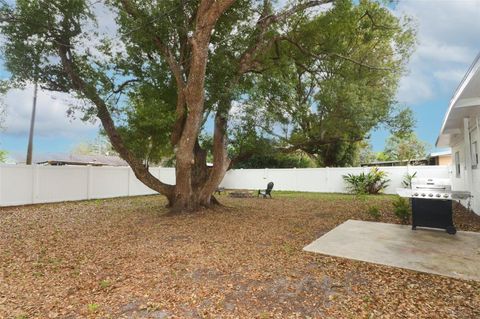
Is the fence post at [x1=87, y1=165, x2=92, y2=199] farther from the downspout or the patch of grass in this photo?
the downspout

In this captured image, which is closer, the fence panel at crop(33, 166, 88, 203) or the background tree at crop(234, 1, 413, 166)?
the background tree at crop(234, 1, 413, 166)

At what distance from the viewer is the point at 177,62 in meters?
8.52

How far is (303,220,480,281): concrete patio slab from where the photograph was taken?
421 cm

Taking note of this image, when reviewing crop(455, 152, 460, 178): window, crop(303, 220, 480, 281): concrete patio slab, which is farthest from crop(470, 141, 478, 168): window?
crop(455, 152, 460, 178): window

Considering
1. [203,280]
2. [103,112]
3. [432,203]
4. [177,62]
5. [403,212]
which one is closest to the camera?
[203,280]

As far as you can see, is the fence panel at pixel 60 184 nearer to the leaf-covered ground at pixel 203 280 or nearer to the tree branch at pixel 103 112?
the tree branch at pixel 103 112

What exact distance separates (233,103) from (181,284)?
635 cm

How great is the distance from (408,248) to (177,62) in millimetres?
7295

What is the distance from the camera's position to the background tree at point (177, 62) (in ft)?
26.1

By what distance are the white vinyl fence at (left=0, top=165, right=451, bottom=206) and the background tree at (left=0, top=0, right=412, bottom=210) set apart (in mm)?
4218

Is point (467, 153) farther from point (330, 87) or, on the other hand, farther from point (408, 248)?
point (408, 248)

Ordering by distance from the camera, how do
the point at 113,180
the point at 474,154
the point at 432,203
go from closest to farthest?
the point at 432,203 < the point at 474,154 < the point at 113,180

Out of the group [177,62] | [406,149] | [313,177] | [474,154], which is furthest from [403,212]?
[406,149]

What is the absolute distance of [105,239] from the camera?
242 inches
